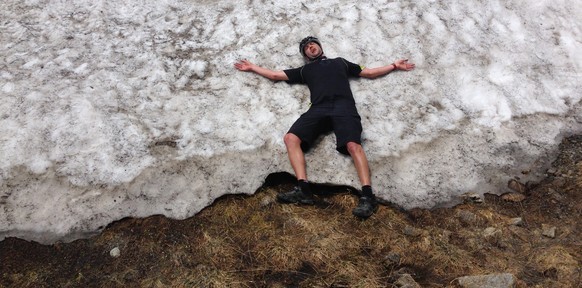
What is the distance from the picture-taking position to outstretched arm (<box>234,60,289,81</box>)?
7.23 metres

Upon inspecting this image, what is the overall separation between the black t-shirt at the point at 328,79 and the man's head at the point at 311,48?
161 mm

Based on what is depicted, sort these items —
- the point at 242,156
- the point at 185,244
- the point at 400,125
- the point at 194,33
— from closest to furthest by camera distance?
the point at 185,244 < the point at 242,156 < the point at 400,125 < the point at 194,33

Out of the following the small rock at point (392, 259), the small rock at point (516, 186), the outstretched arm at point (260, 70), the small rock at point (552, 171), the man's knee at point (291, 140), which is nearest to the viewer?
the small rock at point (392, 259)

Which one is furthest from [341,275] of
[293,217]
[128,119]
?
[128,119]

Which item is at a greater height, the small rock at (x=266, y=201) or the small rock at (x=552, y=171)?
the small rock at (x=552, y=171)

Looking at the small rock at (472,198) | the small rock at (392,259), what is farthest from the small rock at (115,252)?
the small rock at (472,198)

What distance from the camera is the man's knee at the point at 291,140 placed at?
6268mm

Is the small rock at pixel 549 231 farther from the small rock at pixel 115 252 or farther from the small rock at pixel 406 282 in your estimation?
the small rock at pixel 115 252

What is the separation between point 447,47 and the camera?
7.88 metres

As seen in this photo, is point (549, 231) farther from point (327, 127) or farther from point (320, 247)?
point (327, 127)

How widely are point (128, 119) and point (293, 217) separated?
9.65 ft

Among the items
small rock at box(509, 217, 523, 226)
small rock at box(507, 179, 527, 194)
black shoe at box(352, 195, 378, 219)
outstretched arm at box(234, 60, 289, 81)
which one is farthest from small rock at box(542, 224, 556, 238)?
outstretched arm at box(234, 60, 289, 81)

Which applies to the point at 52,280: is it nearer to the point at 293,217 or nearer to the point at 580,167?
the point at 293,217

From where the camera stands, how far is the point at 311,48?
7.38 m
